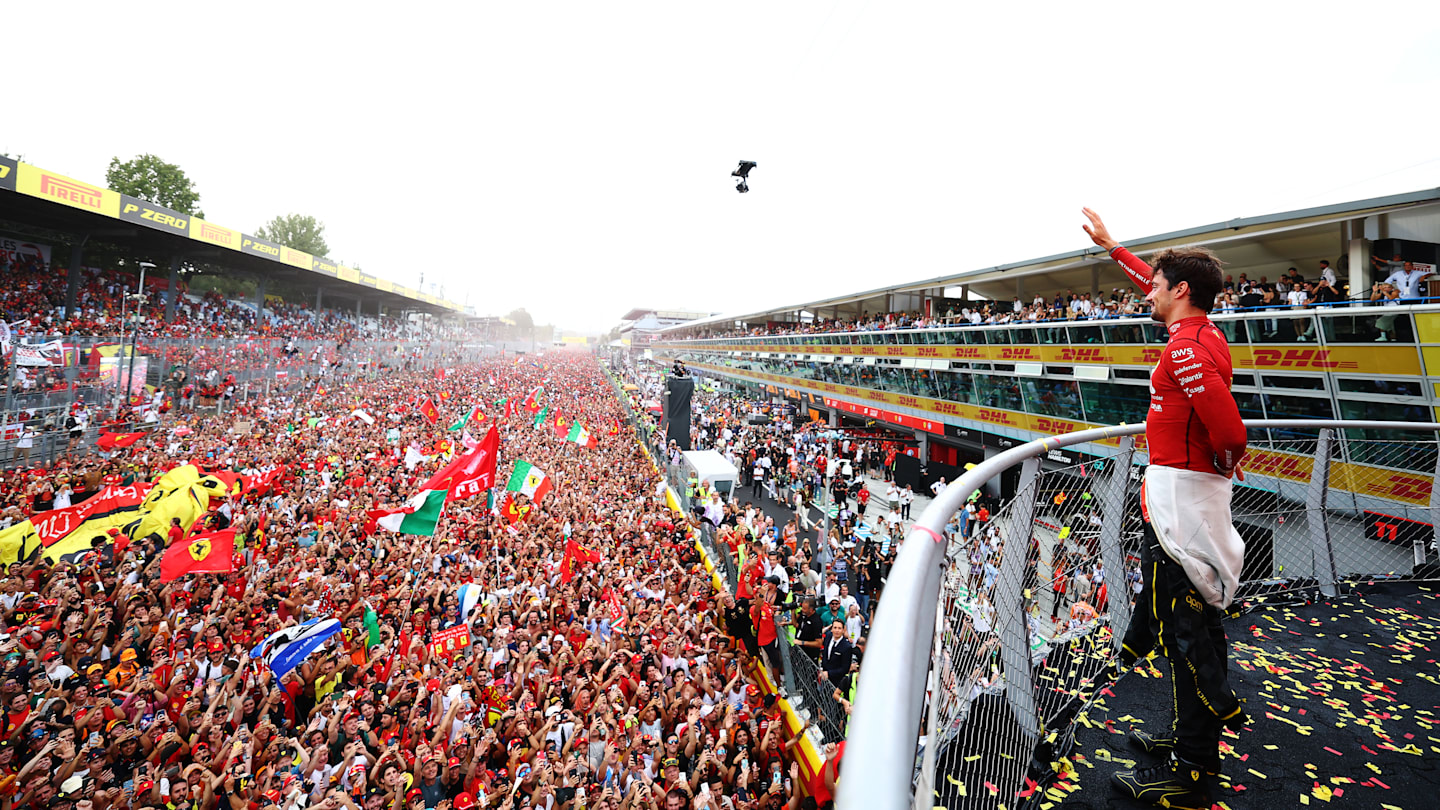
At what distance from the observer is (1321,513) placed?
3873mm

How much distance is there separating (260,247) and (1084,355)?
3851cm

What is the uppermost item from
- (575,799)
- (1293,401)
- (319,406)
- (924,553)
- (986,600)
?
(1293,401)

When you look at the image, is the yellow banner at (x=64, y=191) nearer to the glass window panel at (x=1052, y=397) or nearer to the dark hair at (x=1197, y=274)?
the dark hair at (x=1197, y=274)

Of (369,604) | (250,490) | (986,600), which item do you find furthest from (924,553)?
(250,490)

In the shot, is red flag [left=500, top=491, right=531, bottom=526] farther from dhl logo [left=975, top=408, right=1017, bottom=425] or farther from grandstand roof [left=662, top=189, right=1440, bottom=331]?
dhl logo [left=975, top=408, right=1017, bottom=425]

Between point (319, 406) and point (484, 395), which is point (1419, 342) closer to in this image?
point (319, 406)

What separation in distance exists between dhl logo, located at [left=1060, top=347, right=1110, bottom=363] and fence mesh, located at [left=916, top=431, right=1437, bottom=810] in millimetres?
13163

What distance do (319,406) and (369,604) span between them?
19.1 m

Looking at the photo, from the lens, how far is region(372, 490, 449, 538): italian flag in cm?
1016

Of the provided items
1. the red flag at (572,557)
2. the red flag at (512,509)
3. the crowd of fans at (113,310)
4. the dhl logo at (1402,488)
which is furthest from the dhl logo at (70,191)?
the dhl logo at (1402,488)

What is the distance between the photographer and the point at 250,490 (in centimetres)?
1305

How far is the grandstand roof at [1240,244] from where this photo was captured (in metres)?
10.9

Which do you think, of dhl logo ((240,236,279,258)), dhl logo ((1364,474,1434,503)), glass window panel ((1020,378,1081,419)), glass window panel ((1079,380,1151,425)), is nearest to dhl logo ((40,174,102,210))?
dhl logo ((240,236,279,258))

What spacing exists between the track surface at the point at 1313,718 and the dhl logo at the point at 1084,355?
1465 centimetres
